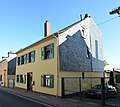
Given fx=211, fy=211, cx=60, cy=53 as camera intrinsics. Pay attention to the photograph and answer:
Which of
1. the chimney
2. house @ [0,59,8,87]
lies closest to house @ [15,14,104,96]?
the chimney

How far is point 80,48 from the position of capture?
23.2m

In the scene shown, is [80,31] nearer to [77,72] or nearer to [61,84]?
[77,72]

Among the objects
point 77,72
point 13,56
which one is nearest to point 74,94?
Result: point 77,72

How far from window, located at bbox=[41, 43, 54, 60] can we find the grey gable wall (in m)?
1.29

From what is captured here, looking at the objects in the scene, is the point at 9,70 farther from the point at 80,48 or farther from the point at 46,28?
the point at 80,48

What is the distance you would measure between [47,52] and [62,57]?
289cm

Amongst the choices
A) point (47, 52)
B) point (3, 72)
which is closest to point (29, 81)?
point (47, 52)

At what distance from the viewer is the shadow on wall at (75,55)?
814 inches

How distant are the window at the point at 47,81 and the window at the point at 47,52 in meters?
2.04

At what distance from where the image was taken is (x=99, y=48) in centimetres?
2744

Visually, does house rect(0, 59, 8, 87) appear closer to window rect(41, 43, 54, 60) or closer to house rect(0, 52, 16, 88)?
house rect(0, 52, 16, 88)

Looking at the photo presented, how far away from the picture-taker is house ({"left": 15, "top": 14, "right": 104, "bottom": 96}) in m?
20.5

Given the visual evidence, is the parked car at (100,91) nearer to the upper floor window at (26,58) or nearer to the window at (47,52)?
the window at (47,52)

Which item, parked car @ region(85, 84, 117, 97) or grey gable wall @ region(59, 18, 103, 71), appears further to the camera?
grey gable wall @ region(59, 18, 103, 71)
